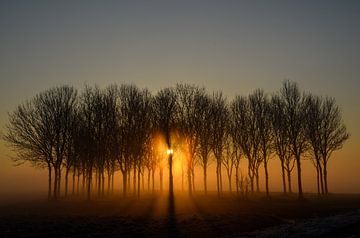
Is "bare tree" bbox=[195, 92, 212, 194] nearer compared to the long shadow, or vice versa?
the long shadow

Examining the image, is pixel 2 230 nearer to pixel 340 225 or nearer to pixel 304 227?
pixel 304 227

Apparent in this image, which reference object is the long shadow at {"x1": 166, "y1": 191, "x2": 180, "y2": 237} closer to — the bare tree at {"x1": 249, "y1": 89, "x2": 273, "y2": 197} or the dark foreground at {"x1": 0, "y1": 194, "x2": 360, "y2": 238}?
the dark foreground at {"x1": 0, "y1": 194, "x2": 360, "y2": 238}

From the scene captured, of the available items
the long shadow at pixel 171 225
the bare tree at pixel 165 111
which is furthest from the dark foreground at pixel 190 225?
the bare tree at pixel 165 111

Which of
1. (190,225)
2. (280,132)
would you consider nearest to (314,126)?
(280,132)

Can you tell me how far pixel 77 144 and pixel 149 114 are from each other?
41.1 ft

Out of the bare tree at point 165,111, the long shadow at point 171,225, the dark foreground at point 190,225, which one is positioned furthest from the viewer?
the bare tree at point 165,111

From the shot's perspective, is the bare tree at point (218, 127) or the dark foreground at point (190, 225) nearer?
the dark foreground at point (190, 225)

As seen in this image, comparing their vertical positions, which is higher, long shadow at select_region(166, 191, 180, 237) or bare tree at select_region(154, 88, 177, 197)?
bare tree at select_region(154, 88, 177, 197)

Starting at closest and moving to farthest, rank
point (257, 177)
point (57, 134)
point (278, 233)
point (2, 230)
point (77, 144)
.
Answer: point (278, 233)
point (2, 230)
point (57, 134)
point (77, 144)
point (257, 177)

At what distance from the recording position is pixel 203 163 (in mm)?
57406

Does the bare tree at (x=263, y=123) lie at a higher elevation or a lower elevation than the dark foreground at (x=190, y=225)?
higher

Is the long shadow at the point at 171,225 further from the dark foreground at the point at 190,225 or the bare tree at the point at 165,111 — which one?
the bare tree at the point at 165,111

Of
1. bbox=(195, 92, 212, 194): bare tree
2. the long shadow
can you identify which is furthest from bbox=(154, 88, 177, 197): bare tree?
the long shadow

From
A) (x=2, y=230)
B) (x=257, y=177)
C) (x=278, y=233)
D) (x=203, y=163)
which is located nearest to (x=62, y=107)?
(x=203, y=163)
